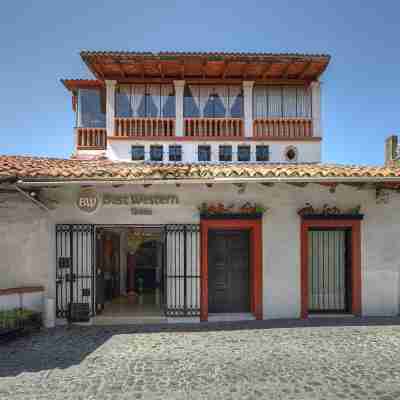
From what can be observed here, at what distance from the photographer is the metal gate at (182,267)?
23.3 ft

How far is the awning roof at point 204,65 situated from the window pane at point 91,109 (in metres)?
1.49

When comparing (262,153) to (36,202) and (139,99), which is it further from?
(36,202)

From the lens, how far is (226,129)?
1282 centimetres

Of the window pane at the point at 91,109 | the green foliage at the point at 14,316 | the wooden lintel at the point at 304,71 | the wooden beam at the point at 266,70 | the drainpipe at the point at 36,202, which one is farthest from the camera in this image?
the window pane at the point at 91,109

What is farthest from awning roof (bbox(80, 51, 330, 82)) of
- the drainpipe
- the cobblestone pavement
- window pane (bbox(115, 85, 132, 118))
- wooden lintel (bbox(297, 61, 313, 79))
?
the cobblestone pavement

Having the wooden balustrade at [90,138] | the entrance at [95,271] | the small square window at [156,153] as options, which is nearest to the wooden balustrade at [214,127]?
the small square window at [156,153]

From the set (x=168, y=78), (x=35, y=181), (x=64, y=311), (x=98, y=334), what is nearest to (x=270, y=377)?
(x=98, y=334)

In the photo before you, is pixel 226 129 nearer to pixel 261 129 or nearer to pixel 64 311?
pixel 261 129

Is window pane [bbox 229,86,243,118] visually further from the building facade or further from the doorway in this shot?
the doorway

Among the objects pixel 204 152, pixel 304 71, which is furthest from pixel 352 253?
pixel 304 71

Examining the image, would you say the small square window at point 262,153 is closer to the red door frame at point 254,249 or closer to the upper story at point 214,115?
the upper story at point 214,115

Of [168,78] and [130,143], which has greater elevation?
[168,78]

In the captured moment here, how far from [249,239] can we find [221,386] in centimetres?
412

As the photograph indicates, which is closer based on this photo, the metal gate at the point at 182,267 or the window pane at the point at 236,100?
the metal gate at the point at 182,267
